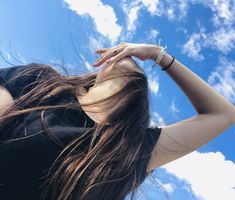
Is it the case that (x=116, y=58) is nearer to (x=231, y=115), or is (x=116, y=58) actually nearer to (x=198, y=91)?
(x=198, y=91)

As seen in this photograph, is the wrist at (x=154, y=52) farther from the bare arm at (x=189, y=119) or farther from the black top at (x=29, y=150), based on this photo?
the black top at (x=29, y=150)

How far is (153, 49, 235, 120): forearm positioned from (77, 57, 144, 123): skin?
333mm

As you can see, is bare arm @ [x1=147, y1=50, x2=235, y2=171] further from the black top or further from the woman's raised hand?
the black top

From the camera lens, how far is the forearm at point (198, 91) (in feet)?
9.17

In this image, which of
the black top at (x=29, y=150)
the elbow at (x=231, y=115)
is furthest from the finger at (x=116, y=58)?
the elbow at (x=231, y=115)

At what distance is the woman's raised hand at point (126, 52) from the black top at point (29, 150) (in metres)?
0.56

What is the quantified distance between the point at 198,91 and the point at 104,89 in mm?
788

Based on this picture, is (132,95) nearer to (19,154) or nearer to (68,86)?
(68,86)

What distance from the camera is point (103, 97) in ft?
7.95

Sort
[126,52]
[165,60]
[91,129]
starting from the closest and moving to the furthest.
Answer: [91,129]
[126,52]
[165,60]

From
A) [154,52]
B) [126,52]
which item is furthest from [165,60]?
[126,52]

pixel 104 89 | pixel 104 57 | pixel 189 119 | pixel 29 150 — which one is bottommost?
pixel 29 150

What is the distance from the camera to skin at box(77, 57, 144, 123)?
7.74 feet

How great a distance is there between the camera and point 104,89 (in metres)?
2.47
